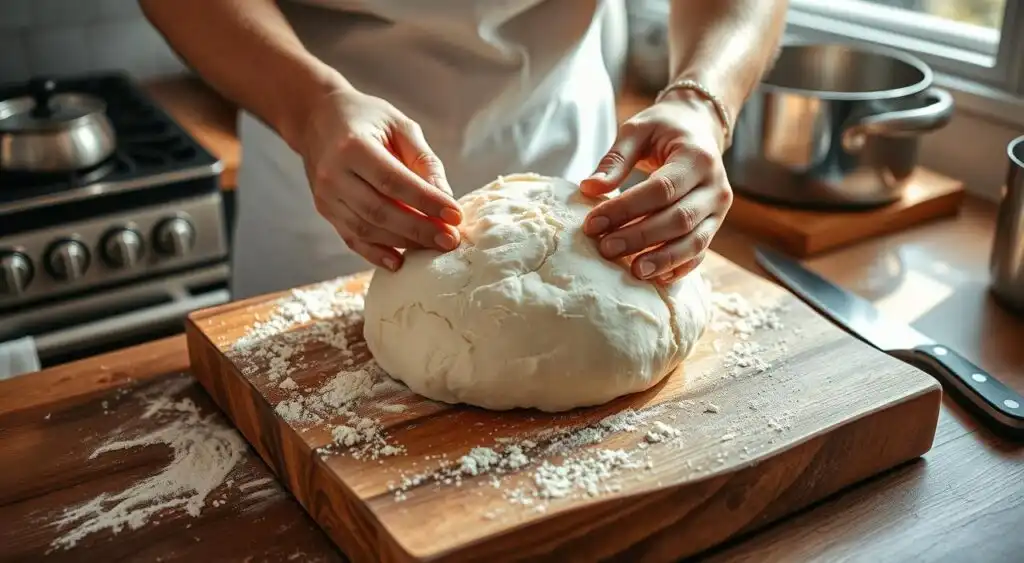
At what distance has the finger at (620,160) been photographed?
1.02 metres

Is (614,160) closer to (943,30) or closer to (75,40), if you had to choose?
(943,30)

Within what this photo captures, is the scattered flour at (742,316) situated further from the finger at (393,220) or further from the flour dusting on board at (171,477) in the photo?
the flour dusting on board at (171,477)

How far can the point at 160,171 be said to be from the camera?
5.59ft

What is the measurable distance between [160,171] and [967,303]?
4.34 feet

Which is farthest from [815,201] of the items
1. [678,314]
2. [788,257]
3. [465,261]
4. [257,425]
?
[257,425]

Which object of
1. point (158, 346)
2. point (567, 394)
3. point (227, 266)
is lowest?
point (227, 266)

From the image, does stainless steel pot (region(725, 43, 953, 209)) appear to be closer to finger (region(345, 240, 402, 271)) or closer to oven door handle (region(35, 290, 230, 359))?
finger (region(345, 240, 402, 271))

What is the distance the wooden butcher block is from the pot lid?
0.76m

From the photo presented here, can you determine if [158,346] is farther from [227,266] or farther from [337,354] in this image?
[227,266]

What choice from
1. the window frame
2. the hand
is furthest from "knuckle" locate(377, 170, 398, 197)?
the window frame

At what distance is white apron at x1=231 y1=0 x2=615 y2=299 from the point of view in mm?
1267

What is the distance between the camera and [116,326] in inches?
68.6

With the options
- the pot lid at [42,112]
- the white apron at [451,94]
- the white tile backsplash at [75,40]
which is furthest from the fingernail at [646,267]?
the white tile backsplash at [75,40]

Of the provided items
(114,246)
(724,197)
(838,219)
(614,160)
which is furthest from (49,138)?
(838,219)
